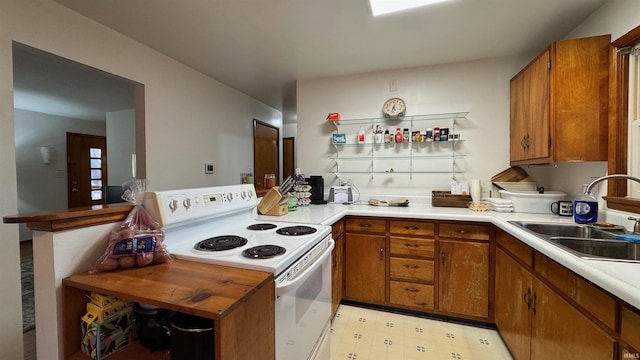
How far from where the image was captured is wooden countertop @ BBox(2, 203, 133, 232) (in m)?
0.77

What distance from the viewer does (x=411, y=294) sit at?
206 cm

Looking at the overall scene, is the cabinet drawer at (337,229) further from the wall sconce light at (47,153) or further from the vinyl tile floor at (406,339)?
the wall sconce light at (47,153)

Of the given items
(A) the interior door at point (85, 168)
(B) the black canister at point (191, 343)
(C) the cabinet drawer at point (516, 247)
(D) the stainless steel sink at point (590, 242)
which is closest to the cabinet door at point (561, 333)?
(C) the cabinet drawer at point (516, 247)

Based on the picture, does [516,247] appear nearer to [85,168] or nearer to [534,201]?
[534,201]

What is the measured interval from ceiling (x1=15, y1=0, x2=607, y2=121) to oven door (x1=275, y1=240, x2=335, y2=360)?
1.66 metres

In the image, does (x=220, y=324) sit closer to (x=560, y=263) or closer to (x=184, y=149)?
(x=560, y=263)

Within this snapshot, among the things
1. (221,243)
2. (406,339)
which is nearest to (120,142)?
(221,243)

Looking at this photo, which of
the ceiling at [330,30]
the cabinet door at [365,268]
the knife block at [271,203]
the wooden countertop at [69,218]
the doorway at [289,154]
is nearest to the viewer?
the wooden countertop at [69,218]

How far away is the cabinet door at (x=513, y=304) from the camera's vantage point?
1379 mm

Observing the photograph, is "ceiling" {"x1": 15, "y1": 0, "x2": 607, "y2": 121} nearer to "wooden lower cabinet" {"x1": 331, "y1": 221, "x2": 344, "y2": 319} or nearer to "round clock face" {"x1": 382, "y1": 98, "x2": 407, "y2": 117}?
"round clock face" {"x1": 382, "y1": 98, "x2": 407, "y2": 117}

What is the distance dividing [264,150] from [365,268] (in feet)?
9.19

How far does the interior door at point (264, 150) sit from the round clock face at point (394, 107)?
7.06ft

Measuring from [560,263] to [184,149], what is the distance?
309 cm

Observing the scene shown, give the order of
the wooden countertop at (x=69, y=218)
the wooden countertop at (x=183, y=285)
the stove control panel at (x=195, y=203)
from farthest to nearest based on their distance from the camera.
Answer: the stove control panel at (x=195, y=203)
the wooden countertop at (x=69, y=218)
the wooden countertop at (x=183, y=285)
